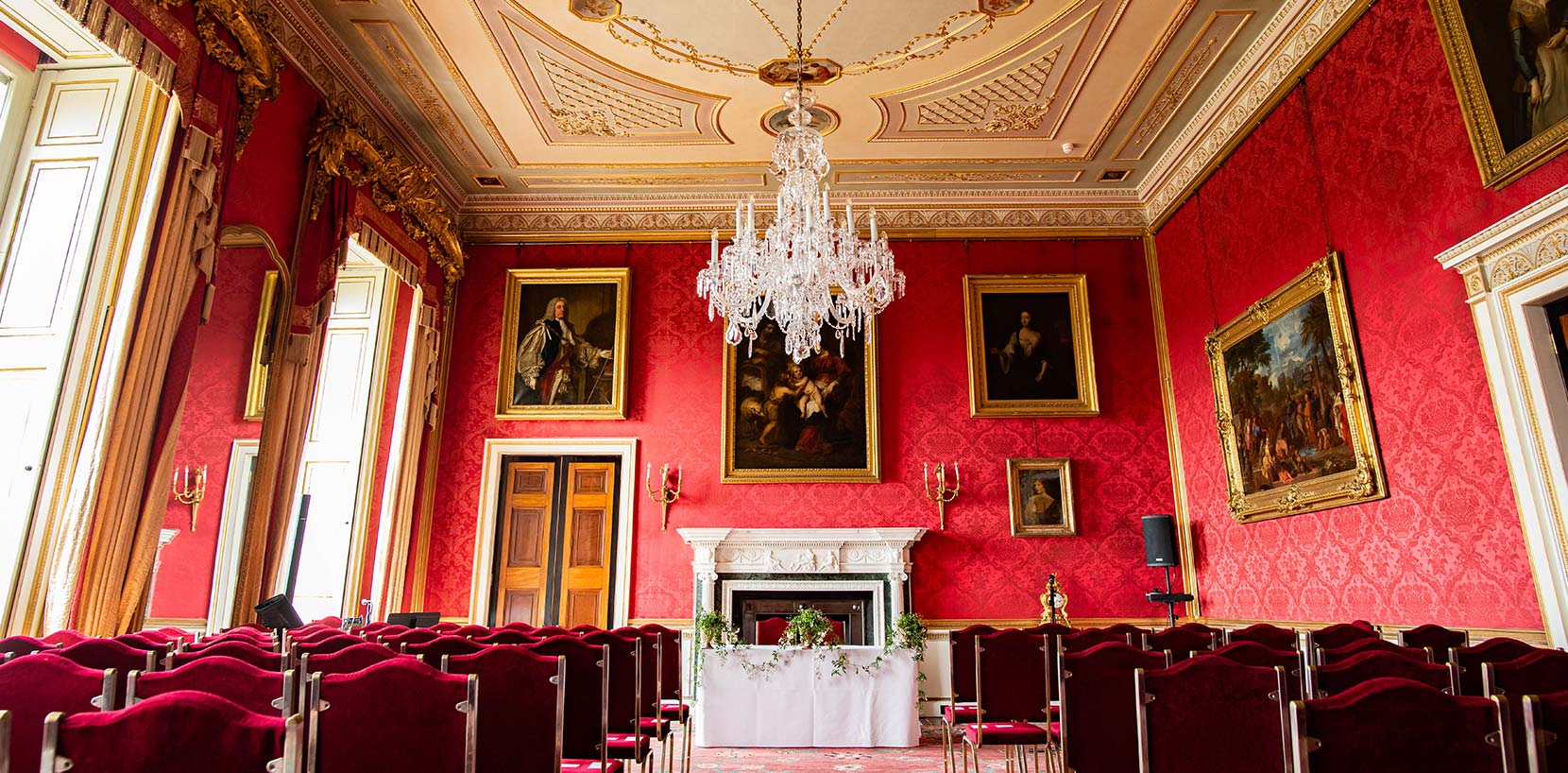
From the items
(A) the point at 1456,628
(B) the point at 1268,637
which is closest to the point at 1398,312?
(A) the point at 1456,628

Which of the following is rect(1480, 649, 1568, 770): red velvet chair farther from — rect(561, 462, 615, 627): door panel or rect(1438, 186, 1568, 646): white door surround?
rect(561, 462, 615, 627): door panel

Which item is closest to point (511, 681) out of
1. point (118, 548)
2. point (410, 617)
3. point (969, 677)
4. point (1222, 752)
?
point (1222, 752)

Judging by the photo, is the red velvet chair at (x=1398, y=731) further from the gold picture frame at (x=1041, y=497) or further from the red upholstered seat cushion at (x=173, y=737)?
the gold picture frame at (x=1041, y=497)

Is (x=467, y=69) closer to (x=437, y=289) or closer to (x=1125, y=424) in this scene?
(x=437, y=289)

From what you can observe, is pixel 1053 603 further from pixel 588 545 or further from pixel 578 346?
pixel 578 346

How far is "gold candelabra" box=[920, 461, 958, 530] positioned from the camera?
8.04m

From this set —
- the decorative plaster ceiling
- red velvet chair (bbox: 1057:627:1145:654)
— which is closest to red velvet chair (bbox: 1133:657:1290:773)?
red velvet chair (bbox: 1057:627:1145:654)

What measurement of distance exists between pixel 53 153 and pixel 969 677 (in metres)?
5.58

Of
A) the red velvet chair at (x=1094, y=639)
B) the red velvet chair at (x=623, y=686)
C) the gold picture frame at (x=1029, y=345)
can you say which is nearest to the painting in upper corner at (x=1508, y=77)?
the red velvet chair at (x=1094, y=639)

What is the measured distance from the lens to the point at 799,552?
7836mm

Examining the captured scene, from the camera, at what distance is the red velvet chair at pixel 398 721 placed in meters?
2.17

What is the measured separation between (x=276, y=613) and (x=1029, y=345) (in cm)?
657

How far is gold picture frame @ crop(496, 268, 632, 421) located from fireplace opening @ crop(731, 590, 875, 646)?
2.18 metres

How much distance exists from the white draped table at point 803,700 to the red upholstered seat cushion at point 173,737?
4133 mm
